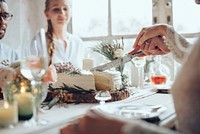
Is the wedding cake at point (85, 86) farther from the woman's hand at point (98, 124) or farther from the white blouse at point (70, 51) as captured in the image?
the white blouse at point (70, 51)

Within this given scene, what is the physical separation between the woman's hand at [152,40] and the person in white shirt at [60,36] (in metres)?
0.92

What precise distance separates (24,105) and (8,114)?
10cm

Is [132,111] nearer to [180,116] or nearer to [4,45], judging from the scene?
[180,116]

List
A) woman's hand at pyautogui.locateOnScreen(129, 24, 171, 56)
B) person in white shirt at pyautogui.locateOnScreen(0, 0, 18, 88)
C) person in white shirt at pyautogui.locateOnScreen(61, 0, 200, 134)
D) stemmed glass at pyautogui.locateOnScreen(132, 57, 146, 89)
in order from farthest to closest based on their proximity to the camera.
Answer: person in white shirt at pyautogui.locateOnScreen(0, 0, 18, 88) → stemmed glass at pyautogui.locateOnScreen(132, 57, 146, 89) → woman's hand at pyautogui.locateOnScreen(129, 24, 171, 56) → person in white shirt at pyautogui.locateOnScreen(61, 0, 200, 134)

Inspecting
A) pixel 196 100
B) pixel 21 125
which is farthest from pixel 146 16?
pixel 196 100

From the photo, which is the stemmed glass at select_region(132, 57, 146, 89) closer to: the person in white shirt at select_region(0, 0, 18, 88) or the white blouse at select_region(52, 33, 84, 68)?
the white blouse at select_region(52, 33, 84, 68)

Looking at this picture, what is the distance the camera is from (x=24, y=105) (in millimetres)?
1001

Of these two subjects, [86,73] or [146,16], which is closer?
[86,73]

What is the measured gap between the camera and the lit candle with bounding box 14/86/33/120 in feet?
3.26

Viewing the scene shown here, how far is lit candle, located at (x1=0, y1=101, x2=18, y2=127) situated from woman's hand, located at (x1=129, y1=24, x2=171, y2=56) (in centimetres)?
81

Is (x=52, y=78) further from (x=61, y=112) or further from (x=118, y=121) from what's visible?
(x=118, y=121)

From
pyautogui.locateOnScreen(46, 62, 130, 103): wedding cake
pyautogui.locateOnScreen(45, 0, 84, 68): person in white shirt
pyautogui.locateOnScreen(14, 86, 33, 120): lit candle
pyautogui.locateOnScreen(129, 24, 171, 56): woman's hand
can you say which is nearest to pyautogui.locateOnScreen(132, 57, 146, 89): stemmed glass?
pyautogui.locateOnScreen(129, 24, 171, 56): woman's hand

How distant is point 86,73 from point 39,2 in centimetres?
129

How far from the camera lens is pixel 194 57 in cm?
59
